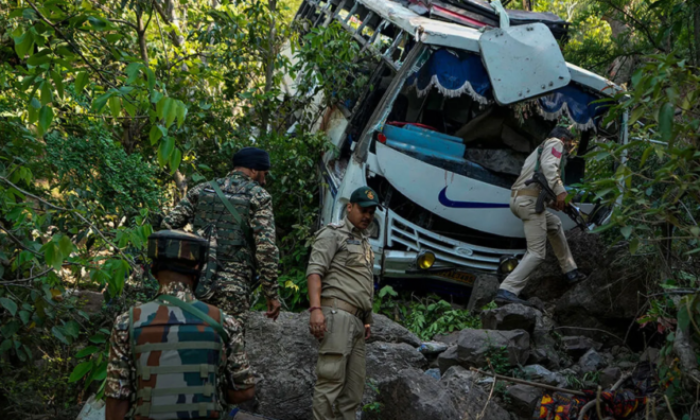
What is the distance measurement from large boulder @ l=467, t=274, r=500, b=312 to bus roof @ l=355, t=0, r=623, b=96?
2105 mm

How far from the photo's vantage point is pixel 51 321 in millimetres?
4773

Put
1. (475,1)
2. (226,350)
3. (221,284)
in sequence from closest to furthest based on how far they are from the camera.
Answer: (226,350) < (221,284) < (475,1)

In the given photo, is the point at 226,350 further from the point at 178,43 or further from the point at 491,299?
the point at 178,43

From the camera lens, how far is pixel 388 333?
18.0 ft

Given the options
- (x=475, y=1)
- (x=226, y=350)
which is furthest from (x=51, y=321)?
(x=475, y=1)

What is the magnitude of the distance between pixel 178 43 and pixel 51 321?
15.1ft

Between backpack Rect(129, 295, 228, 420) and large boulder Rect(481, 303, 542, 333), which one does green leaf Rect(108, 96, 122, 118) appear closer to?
backpack Rect(129, 295, 228, 420)

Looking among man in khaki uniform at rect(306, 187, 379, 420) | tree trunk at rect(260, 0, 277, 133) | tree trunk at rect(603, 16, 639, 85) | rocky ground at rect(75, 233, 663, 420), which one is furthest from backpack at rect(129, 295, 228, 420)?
tree trunk at rect(603, 16, 639, 85)

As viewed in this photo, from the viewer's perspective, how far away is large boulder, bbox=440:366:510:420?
4.39 m

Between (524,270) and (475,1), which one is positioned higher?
(475,1)

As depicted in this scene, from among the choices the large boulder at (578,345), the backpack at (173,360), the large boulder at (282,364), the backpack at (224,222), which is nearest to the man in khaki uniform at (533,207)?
the large boulder at (578,345)

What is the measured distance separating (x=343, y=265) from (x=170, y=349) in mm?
1947

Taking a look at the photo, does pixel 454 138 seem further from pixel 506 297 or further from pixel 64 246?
pixel 64 246

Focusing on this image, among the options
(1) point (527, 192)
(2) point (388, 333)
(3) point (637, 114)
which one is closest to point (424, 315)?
(2) point (388, 333)
